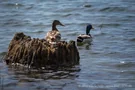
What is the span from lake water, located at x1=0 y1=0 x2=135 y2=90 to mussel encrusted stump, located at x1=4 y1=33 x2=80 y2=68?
34cm

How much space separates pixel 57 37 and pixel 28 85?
4.03m

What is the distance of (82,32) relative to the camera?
21.2 meters

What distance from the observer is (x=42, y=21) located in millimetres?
22766

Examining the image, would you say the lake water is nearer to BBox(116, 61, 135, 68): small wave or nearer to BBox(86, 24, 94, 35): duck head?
BBox(116, 61, 135, 68): small wave

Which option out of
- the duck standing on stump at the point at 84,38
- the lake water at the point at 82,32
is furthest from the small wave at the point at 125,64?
the duck standing on stump at the point at 84,38

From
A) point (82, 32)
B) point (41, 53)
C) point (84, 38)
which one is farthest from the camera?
point (82, 32)

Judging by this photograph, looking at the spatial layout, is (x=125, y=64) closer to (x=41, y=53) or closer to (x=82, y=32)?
(x=41, y=53)

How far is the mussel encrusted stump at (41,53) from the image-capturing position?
12.8 metres

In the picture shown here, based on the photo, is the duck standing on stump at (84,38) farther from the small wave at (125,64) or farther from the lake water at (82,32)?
the small wave at (125,64)

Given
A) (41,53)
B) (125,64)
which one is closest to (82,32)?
(125,64)

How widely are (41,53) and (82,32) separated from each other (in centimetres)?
863

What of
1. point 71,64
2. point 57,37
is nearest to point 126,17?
point 57,37

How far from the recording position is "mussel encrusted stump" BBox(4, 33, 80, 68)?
1277 centimetres

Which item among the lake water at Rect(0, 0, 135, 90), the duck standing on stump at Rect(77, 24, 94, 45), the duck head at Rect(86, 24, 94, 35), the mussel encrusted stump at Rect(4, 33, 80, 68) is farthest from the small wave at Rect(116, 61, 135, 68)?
the duck head at Rect(86, 24, 94, 35)
